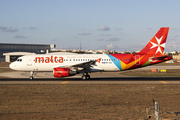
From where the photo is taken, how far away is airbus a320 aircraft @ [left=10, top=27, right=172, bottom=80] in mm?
30188

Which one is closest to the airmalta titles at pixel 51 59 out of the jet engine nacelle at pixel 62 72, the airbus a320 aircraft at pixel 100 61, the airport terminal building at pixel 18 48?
the airbus a320 aircraft at pixel 100 61

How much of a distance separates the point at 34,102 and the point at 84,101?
3743mm

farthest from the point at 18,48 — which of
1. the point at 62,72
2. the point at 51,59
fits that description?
the point at 62,72

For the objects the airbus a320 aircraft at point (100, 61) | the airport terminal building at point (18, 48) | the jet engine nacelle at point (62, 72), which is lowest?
the jet engine nacelle at point (62, 72)

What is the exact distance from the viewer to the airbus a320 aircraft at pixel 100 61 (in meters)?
30.2

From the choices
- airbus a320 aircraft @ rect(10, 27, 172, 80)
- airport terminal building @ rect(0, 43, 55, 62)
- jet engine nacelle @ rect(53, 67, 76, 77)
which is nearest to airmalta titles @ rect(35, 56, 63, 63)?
airbus a320 aircraft @ rect(10, 27, 172, 80)

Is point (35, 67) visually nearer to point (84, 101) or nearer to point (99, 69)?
point (99, 69)

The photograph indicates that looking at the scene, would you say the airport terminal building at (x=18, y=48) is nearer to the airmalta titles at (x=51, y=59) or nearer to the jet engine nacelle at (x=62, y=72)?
the airmalta titles at (x=51, y=59)

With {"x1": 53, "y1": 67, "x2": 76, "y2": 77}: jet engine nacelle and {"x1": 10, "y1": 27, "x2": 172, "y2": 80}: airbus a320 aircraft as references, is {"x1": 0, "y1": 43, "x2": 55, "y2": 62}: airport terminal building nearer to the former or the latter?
{"x1": 10, "y1": 27, "x2": 172, "y2": 80}: airbus a320 aircraft

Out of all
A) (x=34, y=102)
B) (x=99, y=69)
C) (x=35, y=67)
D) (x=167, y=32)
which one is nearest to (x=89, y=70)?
(x=99, y=69)

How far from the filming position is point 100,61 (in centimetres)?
3064

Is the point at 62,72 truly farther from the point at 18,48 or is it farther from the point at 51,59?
the point at 18,48

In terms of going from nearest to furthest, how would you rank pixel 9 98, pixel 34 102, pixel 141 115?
pixel 141 115, pixel 34 102, pixel 9 98

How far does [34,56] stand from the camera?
32219 millimetres
